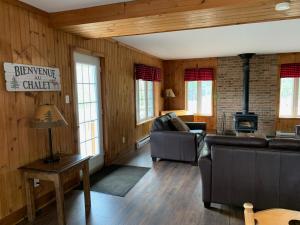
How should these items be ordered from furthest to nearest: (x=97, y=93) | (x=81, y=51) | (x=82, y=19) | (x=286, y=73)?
(x=286, y=73) → (x=97, y=93) → (x=81, y=51) → (x=82, y=19)

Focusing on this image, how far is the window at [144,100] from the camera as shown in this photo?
5.80m

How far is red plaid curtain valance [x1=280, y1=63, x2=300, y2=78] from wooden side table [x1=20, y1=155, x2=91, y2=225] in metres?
6.39

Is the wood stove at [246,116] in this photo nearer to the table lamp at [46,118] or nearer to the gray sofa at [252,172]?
the gray sofa at [252,172]

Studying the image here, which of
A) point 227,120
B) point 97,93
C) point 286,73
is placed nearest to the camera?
point 97,93

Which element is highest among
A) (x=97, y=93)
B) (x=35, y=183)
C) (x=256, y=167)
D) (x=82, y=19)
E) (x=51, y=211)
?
→ (x=82, y=19)

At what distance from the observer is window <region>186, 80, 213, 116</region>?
7.57 metres

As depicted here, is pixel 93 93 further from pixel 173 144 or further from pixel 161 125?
pixel 173 144

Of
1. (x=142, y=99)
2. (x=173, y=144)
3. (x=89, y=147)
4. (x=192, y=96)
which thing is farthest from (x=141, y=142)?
(x=192, y=96)

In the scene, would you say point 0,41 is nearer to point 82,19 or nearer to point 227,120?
point 82,19

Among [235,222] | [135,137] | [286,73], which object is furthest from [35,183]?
[286,73]

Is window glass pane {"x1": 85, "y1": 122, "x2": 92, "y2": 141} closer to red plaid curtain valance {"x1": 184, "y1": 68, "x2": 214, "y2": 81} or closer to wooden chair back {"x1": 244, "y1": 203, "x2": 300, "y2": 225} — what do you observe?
wooden chair back {"x1": 244, "y1": 203, "x2": 300, "y2": 225}

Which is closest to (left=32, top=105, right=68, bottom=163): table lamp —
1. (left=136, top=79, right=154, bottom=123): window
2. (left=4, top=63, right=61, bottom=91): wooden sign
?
(left=4, top=63, right=61, bottom=91): wooden sign

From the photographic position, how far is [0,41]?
2309mm

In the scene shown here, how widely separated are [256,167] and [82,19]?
105 inches
